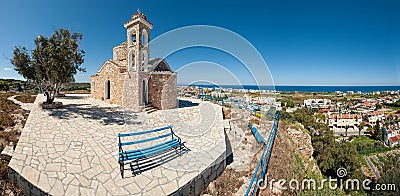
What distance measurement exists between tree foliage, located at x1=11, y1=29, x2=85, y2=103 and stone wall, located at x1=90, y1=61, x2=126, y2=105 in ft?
8.86

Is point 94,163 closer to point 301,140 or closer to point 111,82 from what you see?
point 111,82

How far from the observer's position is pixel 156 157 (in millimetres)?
4211

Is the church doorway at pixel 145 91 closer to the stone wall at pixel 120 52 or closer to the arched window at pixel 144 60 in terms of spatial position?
the arched window at pixel 144 60

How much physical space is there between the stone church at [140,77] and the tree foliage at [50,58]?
2858mm

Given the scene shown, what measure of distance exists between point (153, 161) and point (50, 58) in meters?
9.14

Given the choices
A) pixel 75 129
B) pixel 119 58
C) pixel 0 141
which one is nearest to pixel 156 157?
pixel 75 129

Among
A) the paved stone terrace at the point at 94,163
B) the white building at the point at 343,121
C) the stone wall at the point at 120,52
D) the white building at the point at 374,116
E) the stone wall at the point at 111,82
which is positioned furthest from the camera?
the white building at the point at 374,116

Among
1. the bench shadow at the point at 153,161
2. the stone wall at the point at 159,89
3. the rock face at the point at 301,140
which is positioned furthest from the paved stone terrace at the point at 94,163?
Result: the rock face at the point at 301,140

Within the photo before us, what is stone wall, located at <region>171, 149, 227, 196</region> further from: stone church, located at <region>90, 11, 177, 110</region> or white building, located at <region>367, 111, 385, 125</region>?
white building, located at <region>367, 111, 385, 125</region>

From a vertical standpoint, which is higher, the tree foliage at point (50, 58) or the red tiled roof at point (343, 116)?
the tree foliage at point (50, 58)

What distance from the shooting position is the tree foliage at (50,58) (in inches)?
343

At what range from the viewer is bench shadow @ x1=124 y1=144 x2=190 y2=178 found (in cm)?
365

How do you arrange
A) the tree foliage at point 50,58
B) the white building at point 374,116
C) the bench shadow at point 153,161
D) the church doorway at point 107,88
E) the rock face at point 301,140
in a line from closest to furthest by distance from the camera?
the bench shadow at point 153,161, the tree foliage at point 50,58, the rock face at point 301,140, the church doorway at point 107,88, the white building at point 374,116

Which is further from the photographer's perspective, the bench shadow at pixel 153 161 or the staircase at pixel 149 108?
the staircase at pixel 149 108
